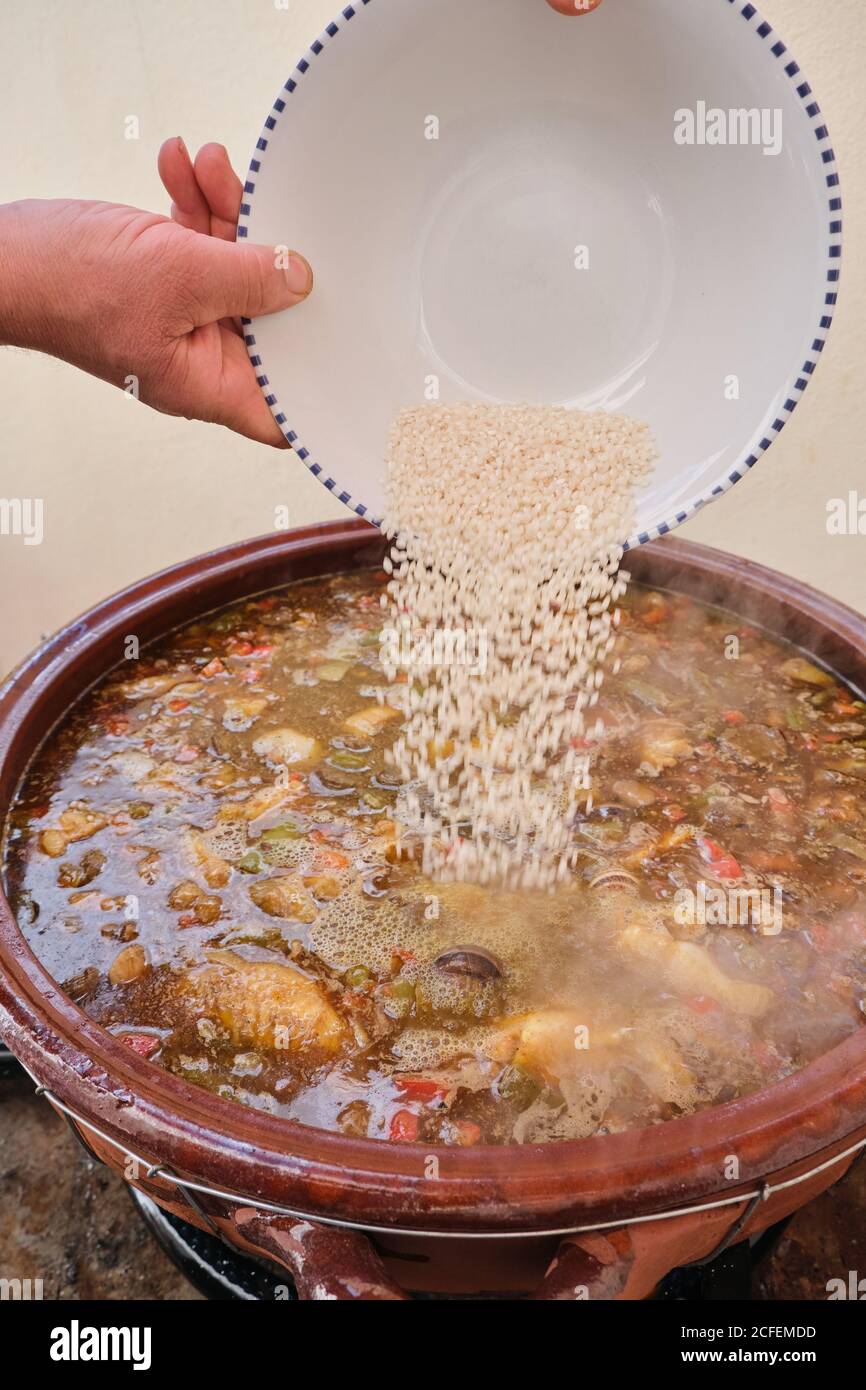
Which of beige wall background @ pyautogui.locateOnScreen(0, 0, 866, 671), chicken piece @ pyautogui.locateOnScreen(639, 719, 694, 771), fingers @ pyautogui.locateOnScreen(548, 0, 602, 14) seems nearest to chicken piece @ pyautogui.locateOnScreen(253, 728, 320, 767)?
chicken piece @ pyautogui.locateOnScreen(639, 719, 694, 771)

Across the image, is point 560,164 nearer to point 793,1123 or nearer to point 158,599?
point 158,599

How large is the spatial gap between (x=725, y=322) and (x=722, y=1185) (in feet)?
5.39

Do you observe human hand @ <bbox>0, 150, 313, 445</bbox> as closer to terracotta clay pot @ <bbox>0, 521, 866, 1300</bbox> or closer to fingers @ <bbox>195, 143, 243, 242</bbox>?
fingers @ <bbox>195, 143, 243, 242</bbox>

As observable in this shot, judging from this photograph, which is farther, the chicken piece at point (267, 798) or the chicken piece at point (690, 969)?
the chicken piece at point (267, 798)

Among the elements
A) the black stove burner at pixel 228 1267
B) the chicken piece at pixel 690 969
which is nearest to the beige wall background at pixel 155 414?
the chicken piece at pixel 690 969

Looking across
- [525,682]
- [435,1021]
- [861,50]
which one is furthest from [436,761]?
[861,50]

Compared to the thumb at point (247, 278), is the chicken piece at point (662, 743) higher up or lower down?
lower down

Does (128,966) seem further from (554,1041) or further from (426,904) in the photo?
(554,1041)

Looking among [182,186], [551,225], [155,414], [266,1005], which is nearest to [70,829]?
[266,1005]

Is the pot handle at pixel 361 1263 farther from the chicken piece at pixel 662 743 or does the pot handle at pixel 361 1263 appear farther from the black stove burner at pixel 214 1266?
the chicken piece at pixel 662 743

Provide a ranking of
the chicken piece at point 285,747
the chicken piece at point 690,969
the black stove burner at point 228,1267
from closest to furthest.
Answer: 1. the chicken piece at point 690,969
2. the black stove burner at point 228,1267
3. the chicken piece at point 285,747

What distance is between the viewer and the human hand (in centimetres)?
191

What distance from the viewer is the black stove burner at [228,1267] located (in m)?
1.98

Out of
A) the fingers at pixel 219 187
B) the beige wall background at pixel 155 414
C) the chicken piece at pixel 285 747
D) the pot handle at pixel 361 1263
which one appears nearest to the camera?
the pot handle at pixel 361 1263
